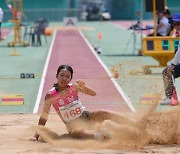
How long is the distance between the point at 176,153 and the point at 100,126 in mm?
1228

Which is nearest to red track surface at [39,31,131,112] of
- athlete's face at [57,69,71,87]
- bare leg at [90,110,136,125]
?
bare leg at [90,110,136,125]

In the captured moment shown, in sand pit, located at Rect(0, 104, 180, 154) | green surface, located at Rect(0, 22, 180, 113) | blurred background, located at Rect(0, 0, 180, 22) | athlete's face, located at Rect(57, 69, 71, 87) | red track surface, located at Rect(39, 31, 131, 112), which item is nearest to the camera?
sand pit, located at Rect(0, 104, 180, 154)

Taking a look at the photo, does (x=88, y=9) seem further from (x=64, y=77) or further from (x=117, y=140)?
(x=117, y=140)

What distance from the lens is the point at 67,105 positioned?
8555 mm

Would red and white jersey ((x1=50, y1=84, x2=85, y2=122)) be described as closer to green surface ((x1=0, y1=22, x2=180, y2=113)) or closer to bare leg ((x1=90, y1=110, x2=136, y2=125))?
bare leg ((x1=90, y1=110, x2=136, y2=125))

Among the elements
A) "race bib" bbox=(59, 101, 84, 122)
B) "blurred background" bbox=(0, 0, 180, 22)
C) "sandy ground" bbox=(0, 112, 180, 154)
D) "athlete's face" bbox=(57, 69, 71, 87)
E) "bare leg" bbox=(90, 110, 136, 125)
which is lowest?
"blurred background" bbox=(0, 0, 180, 22)

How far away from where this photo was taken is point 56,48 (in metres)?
28.4

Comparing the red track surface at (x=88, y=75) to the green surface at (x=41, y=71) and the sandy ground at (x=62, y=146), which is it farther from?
the sandy ground at (x=62, y=146)

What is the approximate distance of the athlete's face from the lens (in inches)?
335

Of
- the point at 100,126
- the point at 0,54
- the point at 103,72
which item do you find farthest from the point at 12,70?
the point at 100,126

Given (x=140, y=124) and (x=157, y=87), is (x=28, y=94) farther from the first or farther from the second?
(x=140, y=124)

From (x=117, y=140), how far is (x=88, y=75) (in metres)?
8.71

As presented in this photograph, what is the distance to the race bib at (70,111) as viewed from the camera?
8.55 m

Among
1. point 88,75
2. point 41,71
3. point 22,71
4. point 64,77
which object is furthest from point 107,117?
point 22,71
